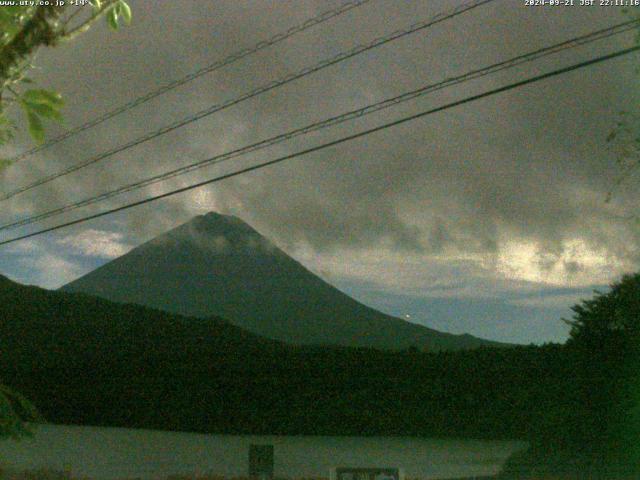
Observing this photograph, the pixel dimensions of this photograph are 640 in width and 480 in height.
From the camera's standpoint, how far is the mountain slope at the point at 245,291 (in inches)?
1433

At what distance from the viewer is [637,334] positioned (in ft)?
51.4

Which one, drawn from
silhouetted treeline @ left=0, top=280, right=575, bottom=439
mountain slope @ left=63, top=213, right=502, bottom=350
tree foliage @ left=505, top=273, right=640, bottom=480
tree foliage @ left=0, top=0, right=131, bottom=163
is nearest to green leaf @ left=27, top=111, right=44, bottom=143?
tree foliage @ left=0, top=0, right=131, bottom=163

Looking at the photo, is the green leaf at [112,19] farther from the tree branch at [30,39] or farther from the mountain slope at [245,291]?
the mountain slope at [245,291]

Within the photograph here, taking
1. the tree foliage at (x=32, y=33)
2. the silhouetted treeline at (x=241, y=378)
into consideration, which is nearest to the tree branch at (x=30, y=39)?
the tree foliage at (x=32, y=33)

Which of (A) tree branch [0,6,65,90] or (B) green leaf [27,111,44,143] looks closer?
(B) green leaf [27,111,44,143]

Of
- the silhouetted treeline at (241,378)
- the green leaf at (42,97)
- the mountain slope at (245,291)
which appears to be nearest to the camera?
the green leaf at (42,97)

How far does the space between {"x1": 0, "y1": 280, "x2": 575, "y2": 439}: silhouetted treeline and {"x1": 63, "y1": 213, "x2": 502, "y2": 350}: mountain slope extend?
6.51 m

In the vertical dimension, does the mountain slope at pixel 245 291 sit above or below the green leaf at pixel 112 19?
above

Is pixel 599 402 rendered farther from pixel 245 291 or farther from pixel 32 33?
pixel 245 291

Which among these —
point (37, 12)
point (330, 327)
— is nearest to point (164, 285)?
point (330, 327)

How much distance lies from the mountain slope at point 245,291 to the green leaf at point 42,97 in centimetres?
2639

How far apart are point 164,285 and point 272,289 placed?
31.5 ft

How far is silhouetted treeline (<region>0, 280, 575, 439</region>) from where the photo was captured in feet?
57.3

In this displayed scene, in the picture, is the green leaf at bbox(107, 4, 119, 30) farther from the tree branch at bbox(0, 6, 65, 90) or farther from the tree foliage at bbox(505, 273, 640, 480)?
the tree foliage at bbox(505, 273, 640, 480)
